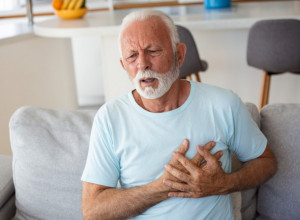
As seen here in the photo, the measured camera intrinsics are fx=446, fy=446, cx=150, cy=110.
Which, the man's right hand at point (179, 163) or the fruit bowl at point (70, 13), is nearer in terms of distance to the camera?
the man's right hand at point (179, 163)

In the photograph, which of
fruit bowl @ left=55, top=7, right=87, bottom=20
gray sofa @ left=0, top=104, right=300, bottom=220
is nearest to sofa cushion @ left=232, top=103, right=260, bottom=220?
gray sofa @ left=0, top=104, right=300, bottom=220

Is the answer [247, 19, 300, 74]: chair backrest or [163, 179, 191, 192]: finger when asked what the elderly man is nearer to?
[163, 179, 191, 192]: finger

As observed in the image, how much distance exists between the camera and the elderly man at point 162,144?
130 centimetres

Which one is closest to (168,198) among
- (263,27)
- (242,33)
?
(263,27)

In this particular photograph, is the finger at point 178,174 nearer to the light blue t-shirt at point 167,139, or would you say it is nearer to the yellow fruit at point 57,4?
the light blue t-shirt at point 167,139

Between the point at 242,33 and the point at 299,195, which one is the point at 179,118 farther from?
the point at 242,33

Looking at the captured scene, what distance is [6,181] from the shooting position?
1.61 metres

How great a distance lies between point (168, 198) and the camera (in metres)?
1.32

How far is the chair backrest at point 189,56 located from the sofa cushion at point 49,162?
1187 mm

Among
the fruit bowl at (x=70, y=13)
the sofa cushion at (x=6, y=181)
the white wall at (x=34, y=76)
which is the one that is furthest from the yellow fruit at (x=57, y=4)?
the sofa cushion at (x=6, y=181)

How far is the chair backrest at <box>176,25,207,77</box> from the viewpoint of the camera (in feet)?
8.55

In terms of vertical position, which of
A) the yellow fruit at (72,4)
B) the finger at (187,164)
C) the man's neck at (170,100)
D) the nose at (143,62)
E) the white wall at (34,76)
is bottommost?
the white wall at (34,76)

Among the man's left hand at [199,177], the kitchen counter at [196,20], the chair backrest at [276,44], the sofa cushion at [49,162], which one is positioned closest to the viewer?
the man's left hand at [199,177]

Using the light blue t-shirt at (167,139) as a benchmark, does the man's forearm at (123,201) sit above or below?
below
